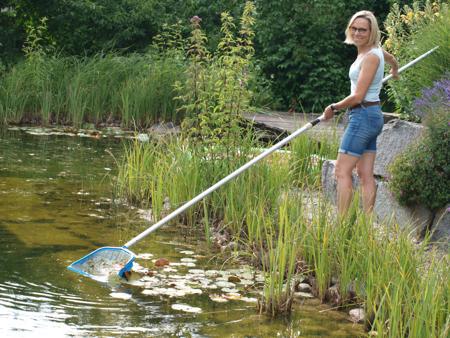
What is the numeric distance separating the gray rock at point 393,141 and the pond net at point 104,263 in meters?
2.31

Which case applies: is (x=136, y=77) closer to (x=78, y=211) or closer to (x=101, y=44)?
(x=101, y=44)

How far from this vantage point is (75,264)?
569 centimetres

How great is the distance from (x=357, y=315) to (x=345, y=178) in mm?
1341

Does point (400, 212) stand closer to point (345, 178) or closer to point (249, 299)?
point (345, 178)

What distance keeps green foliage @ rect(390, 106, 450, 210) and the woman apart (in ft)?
1.28

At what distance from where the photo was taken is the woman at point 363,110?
595 centimetres

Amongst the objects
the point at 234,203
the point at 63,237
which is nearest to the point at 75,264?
the point at 63,237

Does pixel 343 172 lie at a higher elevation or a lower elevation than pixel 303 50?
lower

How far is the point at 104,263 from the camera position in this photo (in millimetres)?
5773

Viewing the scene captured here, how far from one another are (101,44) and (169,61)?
3.21m

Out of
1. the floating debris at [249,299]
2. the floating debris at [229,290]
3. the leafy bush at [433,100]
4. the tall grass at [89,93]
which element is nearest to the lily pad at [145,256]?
the floating debris at [229,290]

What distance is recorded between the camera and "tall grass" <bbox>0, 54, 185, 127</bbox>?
1280 centimetres

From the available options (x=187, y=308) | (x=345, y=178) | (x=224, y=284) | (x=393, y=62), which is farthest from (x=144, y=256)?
(x=393, y=62)

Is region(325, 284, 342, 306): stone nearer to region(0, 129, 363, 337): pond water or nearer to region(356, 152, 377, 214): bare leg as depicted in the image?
region(0, 129, 363, 337): pond water
